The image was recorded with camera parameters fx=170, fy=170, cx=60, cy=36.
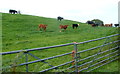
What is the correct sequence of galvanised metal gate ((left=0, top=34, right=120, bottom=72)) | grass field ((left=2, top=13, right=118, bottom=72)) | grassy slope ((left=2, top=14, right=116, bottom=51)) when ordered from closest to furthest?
galvanised metal gate ((left=0, top=34, right=120, bottom=72))
grass field ((left=2, top=13, right=118, bottom=72))
grassy slope ((left=2, top=14, right=116, bottom=51))

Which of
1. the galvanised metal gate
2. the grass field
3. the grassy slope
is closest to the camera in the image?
the galvanised metal gate

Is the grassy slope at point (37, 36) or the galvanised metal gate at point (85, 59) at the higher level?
the grassy slope at point (37, 36)

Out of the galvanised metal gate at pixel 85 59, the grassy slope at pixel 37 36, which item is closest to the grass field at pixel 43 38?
the grassy slope at pixel 37 36

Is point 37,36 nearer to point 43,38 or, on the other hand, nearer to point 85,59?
point 43,38

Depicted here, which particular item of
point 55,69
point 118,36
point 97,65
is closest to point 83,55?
point 97,65

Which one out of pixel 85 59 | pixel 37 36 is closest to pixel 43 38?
pixel 37 36

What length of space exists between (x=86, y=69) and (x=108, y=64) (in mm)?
1979

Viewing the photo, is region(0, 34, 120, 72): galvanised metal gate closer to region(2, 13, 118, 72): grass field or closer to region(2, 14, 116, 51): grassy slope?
region(2, 13, 118, 72): grass field

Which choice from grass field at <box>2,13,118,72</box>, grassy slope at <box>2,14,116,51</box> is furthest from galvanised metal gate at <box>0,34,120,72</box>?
grassy slope at <box>2,14,116,51</box>

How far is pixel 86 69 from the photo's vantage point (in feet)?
26.5

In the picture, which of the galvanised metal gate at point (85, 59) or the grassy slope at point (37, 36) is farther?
the grassy slope at point (37, 36)

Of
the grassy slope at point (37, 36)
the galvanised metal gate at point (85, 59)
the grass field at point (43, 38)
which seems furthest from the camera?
the grassy slope at point (37, 36)

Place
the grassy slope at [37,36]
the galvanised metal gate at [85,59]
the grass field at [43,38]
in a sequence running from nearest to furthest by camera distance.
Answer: the galvanised metal gate at [85,59]
the grass field at [43,38]
the grassy slope at [37,36]

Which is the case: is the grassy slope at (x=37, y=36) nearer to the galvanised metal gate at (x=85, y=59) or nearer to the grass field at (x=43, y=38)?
the grass field at (x=43, y=38)
